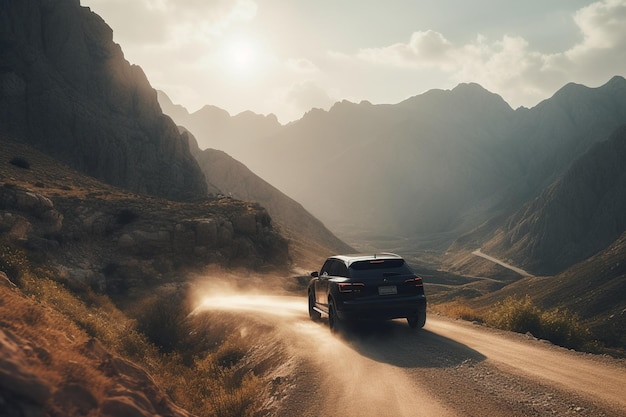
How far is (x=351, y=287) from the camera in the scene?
426 inches

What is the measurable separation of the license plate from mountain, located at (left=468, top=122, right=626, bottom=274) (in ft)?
465

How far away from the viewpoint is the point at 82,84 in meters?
71.9

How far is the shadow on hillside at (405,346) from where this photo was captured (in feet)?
29.6

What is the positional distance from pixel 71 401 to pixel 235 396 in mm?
3819

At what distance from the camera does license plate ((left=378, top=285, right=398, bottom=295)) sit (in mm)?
10836

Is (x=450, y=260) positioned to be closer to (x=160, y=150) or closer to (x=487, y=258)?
(x=487, y=258)

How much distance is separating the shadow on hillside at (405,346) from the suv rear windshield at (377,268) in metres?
1.53

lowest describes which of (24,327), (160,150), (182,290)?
(182,290)

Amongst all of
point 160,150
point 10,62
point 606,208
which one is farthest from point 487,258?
point 10,62

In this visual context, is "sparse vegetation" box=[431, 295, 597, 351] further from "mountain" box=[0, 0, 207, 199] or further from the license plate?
"mountain" box=[0, 0, 207, 199]

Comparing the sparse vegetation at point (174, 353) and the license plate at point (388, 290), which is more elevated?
the license plate at point (388, 290)

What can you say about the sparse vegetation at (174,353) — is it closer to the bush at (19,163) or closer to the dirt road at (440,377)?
the dirt road at (440,377)

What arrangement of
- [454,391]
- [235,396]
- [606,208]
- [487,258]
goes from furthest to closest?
[487,258] < [606,208] < [235,396] < [454,391]

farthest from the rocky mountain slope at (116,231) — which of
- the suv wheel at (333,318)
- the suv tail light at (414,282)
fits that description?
the suv tail light at (414,282)
